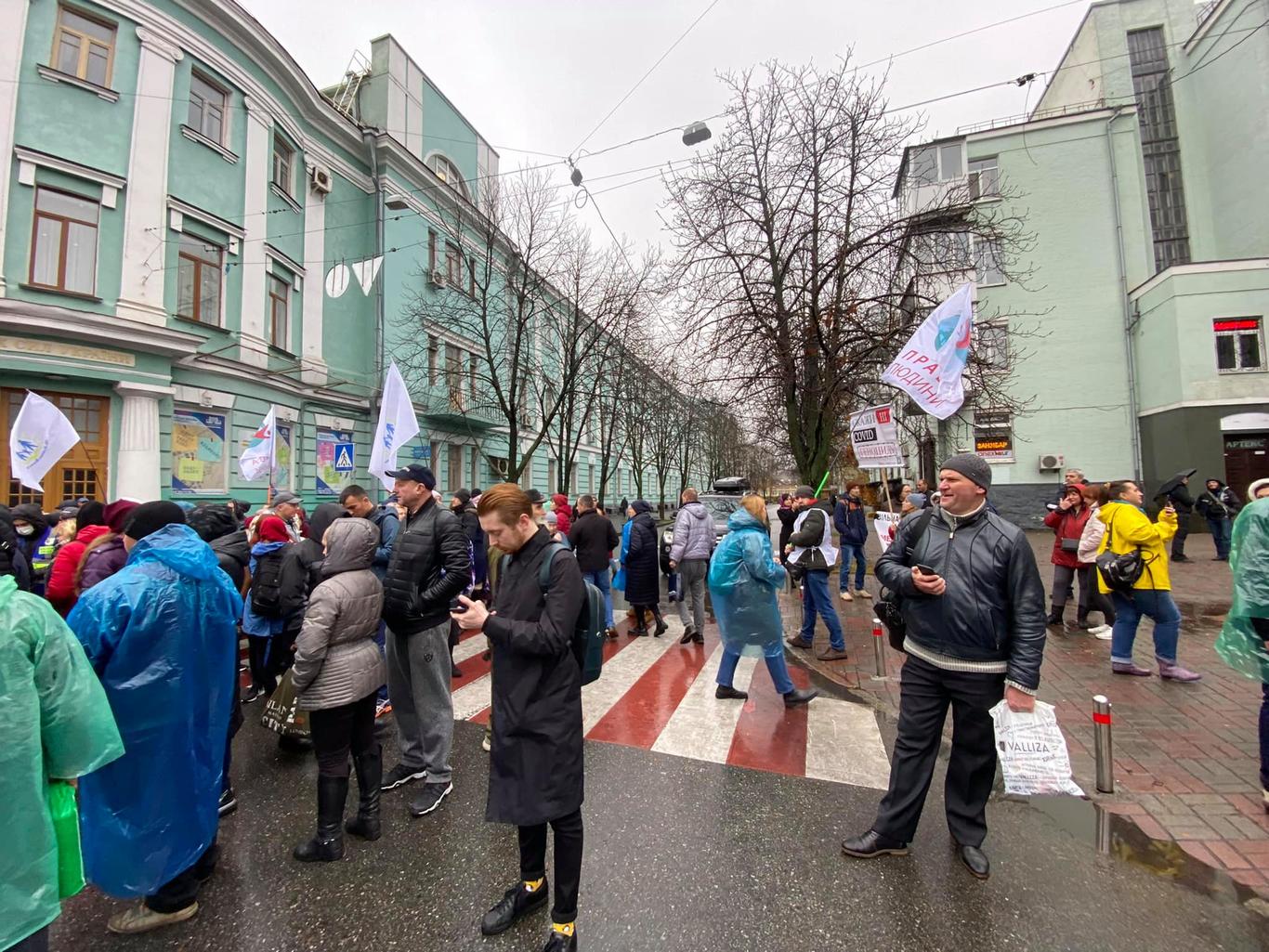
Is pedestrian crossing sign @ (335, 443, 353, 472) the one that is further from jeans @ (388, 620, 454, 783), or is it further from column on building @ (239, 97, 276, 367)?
jeans @ (388, 620, 454, 783)

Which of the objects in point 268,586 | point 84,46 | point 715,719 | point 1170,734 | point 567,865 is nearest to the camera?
point 567,865

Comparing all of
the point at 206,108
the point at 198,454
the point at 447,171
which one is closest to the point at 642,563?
the point at 198,454

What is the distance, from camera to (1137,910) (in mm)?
2561

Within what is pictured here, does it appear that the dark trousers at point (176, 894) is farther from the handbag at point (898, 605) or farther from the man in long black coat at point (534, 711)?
the handbag at point (898, 605)

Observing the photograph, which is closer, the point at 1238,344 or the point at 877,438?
the point at 877,438

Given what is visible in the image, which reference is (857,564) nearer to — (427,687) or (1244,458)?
(427,687)

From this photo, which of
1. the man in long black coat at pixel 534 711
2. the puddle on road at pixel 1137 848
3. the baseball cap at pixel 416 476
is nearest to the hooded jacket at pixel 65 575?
the baseball cap at pixel 416 476

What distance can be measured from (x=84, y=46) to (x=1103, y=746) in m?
20.0

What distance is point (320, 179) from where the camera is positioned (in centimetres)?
1706

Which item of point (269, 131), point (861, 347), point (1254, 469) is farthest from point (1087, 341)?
point (269, 131)

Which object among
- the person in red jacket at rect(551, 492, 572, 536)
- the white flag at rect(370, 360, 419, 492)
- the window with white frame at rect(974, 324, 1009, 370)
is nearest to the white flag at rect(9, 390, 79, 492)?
the white flag at rect(370, 360, 419, 492)

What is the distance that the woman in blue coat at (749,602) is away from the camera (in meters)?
5.12

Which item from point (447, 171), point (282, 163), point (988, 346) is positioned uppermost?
point (447, 171)

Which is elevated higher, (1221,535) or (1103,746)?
(1221,535)
